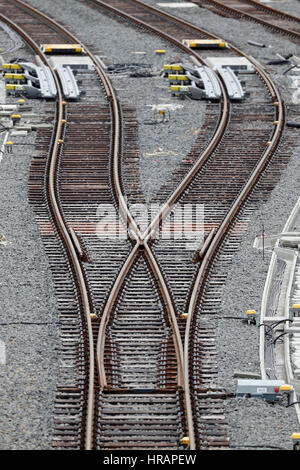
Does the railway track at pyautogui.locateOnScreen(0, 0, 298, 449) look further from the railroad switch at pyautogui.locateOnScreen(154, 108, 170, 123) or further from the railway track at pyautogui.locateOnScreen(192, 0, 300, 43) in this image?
the railway track at pyautogui.locateOnScreen(192, 0, 300, 43)

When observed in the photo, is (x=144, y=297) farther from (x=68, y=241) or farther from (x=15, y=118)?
(x=15, y=118)

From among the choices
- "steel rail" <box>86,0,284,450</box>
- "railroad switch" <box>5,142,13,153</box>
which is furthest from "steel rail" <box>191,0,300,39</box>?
"railroad switch" <box>5,142,13,153</box>

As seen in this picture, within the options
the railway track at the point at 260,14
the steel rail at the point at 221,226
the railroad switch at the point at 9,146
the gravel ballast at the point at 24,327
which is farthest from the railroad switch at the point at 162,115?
the railway track at the point at 260,14

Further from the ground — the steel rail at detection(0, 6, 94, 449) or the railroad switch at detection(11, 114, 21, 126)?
the railroad switch at detection(11, 114, 21, 126)

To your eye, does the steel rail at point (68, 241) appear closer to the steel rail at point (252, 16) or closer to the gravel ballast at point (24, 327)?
the gravel ballast at point (24, 327)

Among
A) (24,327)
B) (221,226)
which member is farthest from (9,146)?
(24,327)
